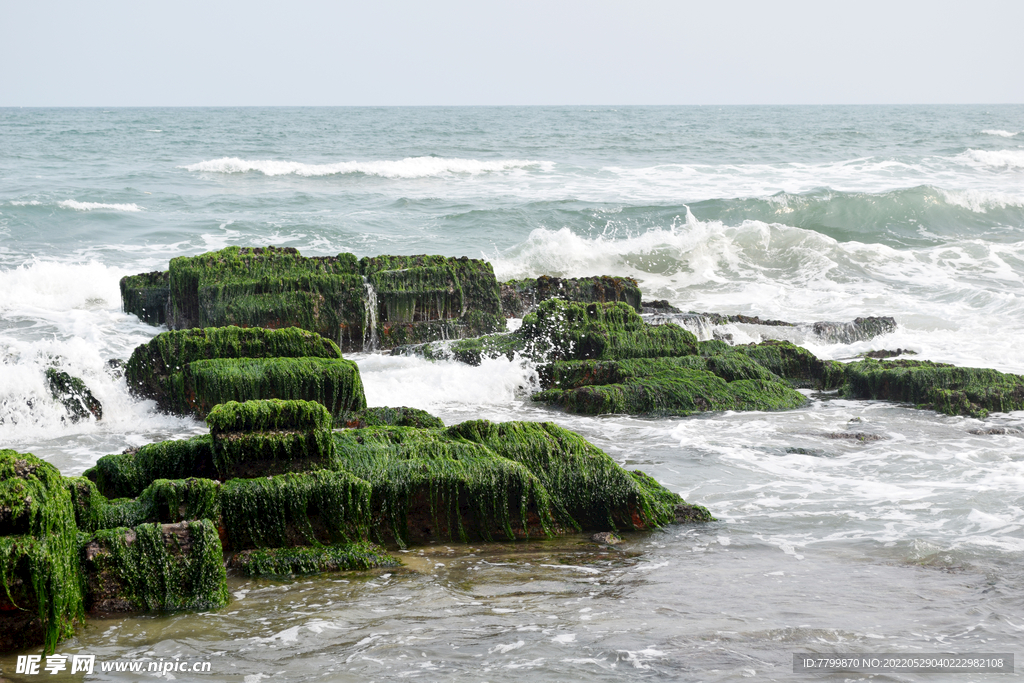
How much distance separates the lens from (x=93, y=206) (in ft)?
64.2

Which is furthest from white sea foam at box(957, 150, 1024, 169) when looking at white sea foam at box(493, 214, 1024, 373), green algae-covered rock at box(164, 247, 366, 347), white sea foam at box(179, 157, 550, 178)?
green algae-covered rock at box(164, 247, 366, 347)

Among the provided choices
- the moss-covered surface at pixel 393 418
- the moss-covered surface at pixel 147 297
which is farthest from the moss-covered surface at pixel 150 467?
the moss-covered surface at pixel 147 297

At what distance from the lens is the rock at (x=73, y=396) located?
23.4ft

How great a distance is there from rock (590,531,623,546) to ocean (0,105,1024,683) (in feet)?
0.28

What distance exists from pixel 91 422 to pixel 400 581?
13.5 ft

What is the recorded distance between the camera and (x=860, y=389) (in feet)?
28.0

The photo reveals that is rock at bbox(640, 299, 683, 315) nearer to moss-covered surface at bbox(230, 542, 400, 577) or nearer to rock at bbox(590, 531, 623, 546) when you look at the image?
rock at bbox(590, 531, 623, 546)

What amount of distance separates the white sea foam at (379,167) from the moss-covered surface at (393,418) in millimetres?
23895

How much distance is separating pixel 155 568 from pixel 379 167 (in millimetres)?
28490

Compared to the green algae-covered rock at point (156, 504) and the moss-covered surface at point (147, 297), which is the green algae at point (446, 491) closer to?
the green algae-covered rock at point (156, 504)

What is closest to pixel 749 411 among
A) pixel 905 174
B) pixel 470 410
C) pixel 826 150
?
pixel 470 410

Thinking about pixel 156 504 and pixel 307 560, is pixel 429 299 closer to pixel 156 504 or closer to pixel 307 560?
pixel 307 560

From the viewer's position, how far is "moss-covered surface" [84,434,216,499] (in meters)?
4.58

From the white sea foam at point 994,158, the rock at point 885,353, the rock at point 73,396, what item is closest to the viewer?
the rock at point 73,396
